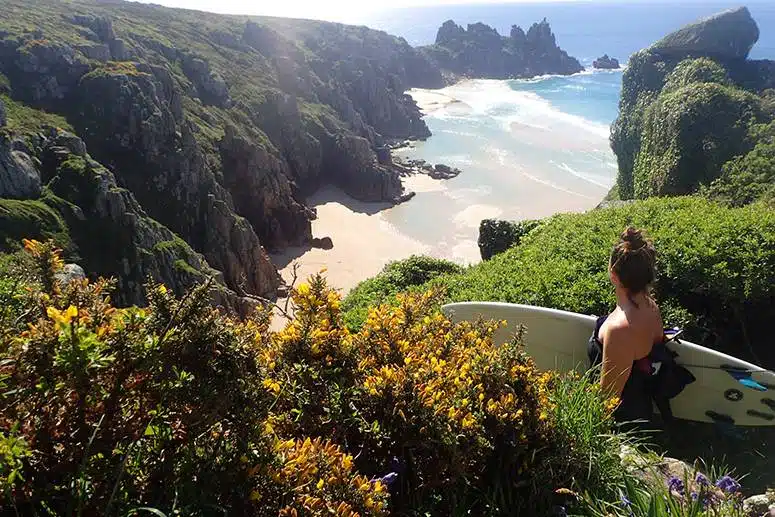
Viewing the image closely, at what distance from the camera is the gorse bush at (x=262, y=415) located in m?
1.82

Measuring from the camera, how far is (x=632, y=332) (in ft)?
13.1

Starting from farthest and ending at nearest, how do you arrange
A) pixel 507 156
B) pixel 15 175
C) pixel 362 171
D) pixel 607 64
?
pixel 607 64
pixel 507 156
pixel 362 171
pixel 15 175

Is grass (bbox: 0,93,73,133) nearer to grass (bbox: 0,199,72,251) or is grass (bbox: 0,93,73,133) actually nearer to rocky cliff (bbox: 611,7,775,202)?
grass (bbox: 0,199,72,251)

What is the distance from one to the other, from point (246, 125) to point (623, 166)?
3423 cm

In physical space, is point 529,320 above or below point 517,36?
below

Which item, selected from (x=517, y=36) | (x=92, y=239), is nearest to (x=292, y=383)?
(x=92, y=239)

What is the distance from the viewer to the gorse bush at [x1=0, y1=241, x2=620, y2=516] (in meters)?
1.82

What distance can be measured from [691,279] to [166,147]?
32.8m

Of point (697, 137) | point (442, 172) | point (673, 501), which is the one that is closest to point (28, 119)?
point (697, 137)

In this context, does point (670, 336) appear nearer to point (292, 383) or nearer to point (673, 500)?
point (673, 500)

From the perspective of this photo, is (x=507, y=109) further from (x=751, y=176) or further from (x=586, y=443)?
(x=586, y=443)

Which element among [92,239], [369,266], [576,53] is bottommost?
[369,266]

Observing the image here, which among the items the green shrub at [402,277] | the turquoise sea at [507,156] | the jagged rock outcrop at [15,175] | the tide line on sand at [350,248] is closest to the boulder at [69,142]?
the jagged rock outcrop at [15,175]

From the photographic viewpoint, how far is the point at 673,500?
2.64 metres
